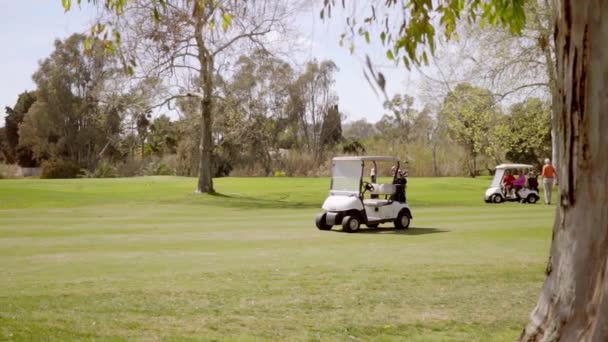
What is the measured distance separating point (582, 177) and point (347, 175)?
1287 cm

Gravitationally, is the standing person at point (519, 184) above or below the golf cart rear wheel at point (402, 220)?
above

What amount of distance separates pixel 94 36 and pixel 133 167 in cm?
5141

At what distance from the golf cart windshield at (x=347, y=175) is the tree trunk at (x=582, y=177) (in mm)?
12380

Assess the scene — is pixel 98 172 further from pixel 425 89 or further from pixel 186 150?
pixel 425 89

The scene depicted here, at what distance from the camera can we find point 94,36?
305 inches

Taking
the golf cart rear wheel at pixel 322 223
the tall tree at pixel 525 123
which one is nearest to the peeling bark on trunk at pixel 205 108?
the tall tree at pixel 525 123

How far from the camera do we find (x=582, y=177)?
4.62 meters

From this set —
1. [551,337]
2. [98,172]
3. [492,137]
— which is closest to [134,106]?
[492,137]

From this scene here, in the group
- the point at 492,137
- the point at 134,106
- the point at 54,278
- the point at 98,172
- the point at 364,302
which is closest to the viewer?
the point at 364,302

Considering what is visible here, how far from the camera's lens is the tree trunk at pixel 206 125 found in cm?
3316

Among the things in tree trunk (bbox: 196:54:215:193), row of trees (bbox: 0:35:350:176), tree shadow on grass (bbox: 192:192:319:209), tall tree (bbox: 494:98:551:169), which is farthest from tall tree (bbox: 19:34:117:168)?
tall tree (bbox: 494:98:551:169)

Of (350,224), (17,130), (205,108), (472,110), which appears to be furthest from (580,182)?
(17,130)

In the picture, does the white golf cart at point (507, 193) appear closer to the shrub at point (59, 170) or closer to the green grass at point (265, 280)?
the green grass at point (265, 280)

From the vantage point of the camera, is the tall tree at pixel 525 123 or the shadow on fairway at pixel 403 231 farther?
the tall tree at pixel 525 123
